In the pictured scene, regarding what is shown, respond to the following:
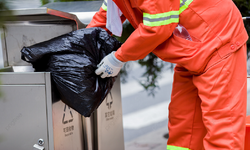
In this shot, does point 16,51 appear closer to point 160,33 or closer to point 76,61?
point 76,61

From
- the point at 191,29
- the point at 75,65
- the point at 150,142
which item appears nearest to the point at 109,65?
the point at 75,65

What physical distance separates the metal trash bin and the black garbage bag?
0.09 meters

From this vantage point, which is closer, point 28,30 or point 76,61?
point 76,61

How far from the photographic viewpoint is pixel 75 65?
1.44m

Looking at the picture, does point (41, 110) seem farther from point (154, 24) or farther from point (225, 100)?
point (225, 100)

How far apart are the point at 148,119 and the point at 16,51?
1870 millimetres

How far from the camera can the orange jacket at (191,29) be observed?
125 cm

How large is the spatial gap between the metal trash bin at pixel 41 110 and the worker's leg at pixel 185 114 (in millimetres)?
566

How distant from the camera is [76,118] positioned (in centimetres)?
175

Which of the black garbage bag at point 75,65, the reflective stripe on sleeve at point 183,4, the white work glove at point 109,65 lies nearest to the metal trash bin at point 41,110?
the black garbage bag at point 75,65

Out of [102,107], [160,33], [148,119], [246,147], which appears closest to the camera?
[160,33]

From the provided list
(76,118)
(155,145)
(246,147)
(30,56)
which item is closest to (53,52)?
(30,56)

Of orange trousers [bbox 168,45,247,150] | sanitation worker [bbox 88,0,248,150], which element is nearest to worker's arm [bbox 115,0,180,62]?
sanitation worker [bbox 88,0,248,150]

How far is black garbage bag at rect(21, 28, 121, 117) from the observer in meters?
1.43
